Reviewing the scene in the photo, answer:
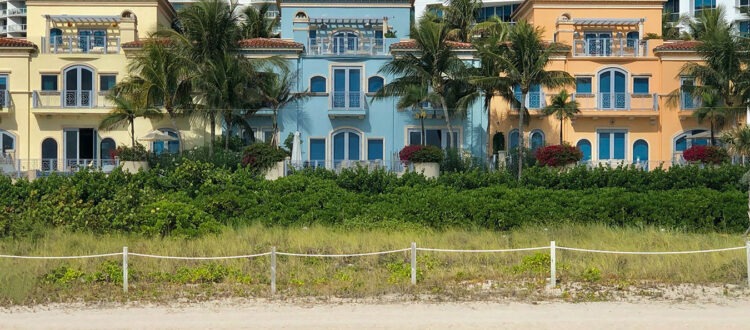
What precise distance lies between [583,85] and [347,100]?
10727mm

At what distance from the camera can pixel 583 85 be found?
36.9 meters

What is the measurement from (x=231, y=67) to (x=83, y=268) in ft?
55.9

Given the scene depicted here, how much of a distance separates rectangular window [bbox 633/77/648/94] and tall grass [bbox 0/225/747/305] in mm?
17875

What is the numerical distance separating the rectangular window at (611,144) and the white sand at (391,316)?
2411cm

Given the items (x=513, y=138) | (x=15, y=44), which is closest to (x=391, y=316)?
(x=513, y=138)

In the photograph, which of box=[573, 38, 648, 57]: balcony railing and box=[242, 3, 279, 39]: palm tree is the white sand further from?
box=[242, 3, 279, 39]: palm tree

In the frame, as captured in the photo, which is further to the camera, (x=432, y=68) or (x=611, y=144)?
(x=611, y=144)

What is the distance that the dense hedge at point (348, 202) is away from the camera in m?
21.8

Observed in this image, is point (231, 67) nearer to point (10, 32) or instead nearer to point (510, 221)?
point (510, 221)

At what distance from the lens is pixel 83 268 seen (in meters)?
15.8

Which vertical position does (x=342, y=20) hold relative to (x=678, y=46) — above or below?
above

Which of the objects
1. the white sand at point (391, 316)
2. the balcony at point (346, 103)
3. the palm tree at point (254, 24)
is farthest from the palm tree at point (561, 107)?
the white sand at point (391, 316)

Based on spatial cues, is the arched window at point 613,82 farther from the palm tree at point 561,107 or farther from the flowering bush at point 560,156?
the flowering bush at point 560,156

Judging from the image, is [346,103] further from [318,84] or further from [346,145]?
[346,145]
